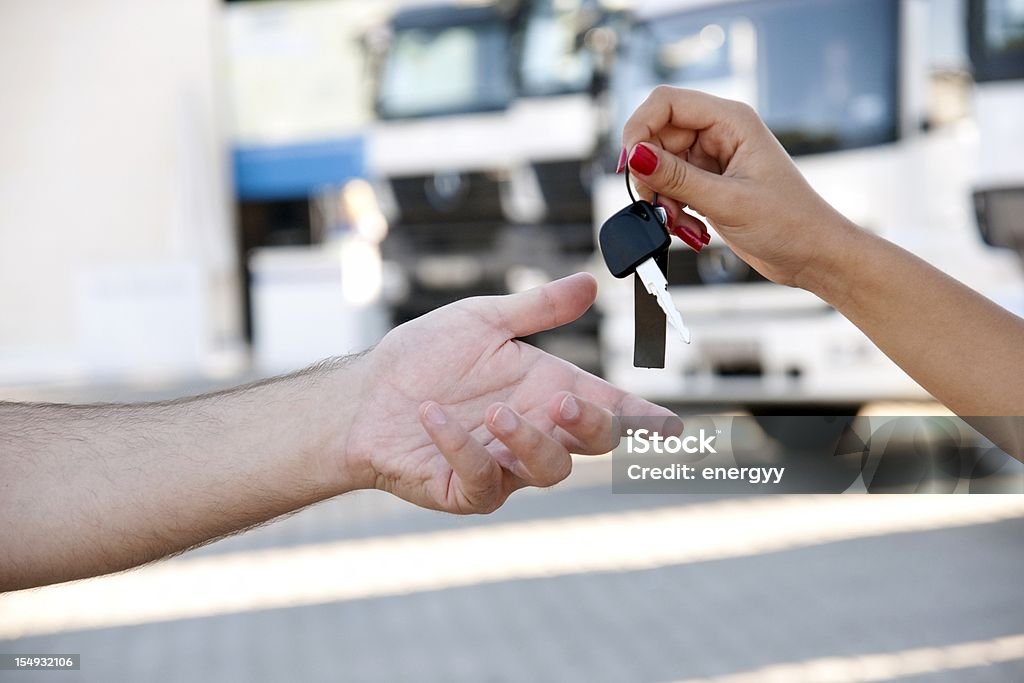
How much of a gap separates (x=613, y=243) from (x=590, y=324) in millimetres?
7674

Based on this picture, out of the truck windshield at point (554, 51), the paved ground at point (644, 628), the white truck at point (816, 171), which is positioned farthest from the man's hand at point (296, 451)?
the truck windshield at point (554, 51)

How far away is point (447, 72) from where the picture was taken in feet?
34.5

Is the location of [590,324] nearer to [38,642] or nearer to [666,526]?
[666,526]

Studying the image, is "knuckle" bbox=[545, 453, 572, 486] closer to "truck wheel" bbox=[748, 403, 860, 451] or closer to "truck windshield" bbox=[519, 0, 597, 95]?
"truck wheel" bbox=[748, 403, 860, 451]

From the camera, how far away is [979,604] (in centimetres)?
453

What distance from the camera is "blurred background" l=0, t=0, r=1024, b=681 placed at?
14.1 feet

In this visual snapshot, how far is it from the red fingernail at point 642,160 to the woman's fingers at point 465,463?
0.40 meters

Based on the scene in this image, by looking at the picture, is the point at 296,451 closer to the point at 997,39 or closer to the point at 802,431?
the point at 802,431

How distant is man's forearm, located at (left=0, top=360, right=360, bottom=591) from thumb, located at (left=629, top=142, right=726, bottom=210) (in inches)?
20.8

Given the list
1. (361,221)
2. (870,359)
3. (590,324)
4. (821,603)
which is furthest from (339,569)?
(361,221)

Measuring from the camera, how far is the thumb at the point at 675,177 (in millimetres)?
1647

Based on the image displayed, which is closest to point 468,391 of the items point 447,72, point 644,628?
point 644,628

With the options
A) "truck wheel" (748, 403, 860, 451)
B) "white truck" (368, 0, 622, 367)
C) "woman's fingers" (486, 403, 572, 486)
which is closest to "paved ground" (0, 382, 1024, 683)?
"truck wheel" (748, 403, 860, 451)

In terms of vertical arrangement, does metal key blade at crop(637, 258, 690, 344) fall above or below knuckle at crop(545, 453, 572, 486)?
above
